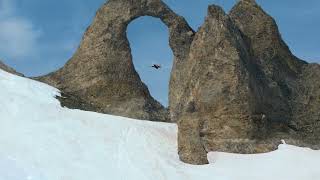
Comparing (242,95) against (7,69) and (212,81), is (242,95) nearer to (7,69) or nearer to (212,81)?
(212,81)

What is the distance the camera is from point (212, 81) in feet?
110

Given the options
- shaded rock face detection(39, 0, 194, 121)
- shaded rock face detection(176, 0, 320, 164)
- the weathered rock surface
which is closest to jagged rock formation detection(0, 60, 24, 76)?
shaded rock face detection(39, 0, 194, 121)

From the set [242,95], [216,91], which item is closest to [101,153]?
[216,91]

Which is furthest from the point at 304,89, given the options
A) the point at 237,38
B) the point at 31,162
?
the point at 31,162

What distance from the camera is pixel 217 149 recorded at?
32219 mm

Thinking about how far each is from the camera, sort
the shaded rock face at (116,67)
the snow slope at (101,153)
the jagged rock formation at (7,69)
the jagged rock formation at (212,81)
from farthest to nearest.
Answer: the jagged rock formation at (7,69), the shaded rock face at (116,67), the jagged rock formation at (212,81), the snow slope at (101,153)

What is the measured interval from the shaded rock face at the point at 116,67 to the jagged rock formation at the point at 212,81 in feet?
0.19

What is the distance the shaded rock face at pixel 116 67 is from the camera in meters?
38.1

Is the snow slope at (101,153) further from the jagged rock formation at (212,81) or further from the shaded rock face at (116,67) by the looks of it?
the shaded rock face at (116,67)

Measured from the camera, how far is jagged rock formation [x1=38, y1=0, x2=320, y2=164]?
32656 millimetres

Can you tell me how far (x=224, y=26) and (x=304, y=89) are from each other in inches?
244

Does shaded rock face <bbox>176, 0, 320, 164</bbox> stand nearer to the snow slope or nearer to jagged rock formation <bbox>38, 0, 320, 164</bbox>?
jagged rock formation <bbox>38, 0, 320, 164</bbox>

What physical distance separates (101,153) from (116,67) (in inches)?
372

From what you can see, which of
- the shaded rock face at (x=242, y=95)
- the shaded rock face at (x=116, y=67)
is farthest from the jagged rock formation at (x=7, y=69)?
the shaded rock face at (x=242, y=95)
